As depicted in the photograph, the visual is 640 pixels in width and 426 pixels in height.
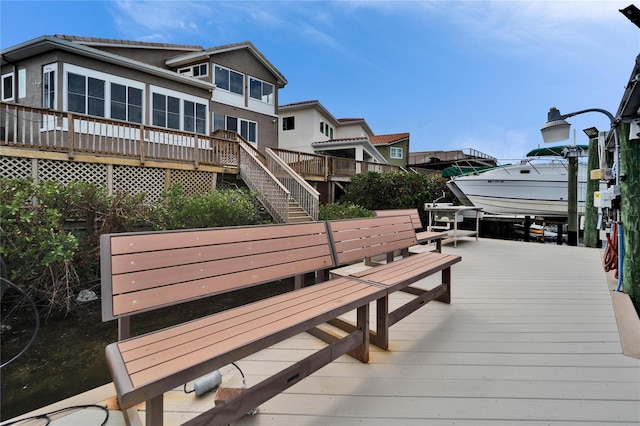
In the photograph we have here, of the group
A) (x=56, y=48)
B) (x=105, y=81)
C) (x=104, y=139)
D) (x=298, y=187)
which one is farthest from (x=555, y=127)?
(x=56, y=48)

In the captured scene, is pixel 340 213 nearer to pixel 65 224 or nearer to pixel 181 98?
pixel 65 224

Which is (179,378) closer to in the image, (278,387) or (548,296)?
(278,387)

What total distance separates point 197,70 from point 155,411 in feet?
53.0

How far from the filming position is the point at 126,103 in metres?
11.3

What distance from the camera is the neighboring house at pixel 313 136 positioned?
19.9m

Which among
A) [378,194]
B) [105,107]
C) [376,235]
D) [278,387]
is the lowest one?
[278,387]

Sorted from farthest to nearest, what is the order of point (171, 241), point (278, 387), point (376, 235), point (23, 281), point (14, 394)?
point (23, 281), point (376, 235), point (14, 394), point (171, 241), point (278, 387)

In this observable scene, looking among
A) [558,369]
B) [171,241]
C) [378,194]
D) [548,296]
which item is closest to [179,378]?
[171,241]

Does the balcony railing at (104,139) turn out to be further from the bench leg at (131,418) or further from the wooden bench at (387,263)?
the bench leg at (131,418)

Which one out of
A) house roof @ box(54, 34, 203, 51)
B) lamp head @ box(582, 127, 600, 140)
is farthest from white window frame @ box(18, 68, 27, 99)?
lamp head @ box(582, 127, 600, 140)

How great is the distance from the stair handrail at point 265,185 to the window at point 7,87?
810cm

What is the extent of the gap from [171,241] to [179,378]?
2.77ft

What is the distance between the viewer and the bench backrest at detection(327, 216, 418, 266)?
295cm

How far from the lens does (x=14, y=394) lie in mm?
3033
